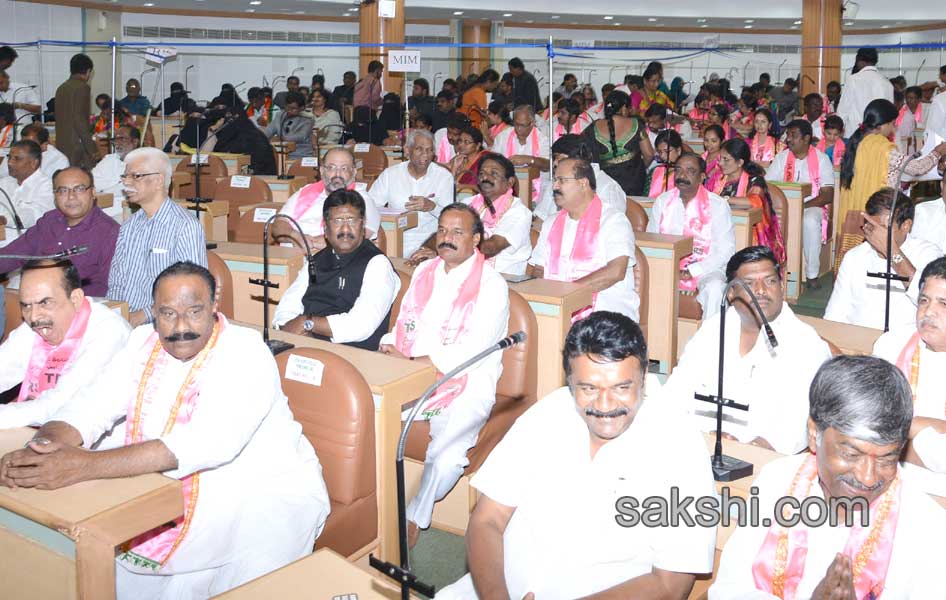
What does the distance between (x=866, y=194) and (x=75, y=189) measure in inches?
194

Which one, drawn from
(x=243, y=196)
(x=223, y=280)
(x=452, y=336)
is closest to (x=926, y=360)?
(x=452, y=336)

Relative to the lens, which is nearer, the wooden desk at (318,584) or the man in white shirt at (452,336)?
the wooden desk at (318,584)

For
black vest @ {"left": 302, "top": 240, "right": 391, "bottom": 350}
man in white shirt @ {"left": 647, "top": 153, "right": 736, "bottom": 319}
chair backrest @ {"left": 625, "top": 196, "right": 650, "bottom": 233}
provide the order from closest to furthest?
black vest @ {"left": 302, "top": 240, "right": 391, "bottom": 350}, man in white shirt @ {"left": 647, "top": 153, "right": 736, "bottom": 319}, chair backrest @ {"left": 625, "top": 196, "right": 650, "bottom": 233}

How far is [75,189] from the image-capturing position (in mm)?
4465

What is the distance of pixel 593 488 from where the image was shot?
7.22 feet

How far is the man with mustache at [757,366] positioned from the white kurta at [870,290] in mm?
1167

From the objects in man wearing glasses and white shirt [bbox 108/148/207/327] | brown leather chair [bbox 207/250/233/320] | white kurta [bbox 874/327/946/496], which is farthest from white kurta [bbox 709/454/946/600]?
man wearing glasses and white shirt [bbox 108/148/207/327]

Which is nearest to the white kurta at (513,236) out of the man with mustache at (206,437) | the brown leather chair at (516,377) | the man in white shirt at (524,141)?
Answer: the brown leather chair at (516,377)

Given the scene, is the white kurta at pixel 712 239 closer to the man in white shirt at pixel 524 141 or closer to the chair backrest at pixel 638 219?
the chair backrest at pixel 638 219

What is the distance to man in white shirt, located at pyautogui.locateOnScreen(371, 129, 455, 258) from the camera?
22.0 ft

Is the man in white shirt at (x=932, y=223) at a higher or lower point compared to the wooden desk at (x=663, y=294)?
higher

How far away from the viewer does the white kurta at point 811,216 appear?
7621mm

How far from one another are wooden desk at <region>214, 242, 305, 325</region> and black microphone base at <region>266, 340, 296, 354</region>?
5.80ft

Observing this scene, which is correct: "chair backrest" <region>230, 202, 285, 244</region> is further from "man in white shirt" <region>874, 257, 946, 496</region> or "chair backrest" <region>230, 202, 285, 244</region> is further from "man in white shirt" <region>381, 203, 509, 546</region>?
"man in white shirt" <region>874, 257, 946, 496</region>
